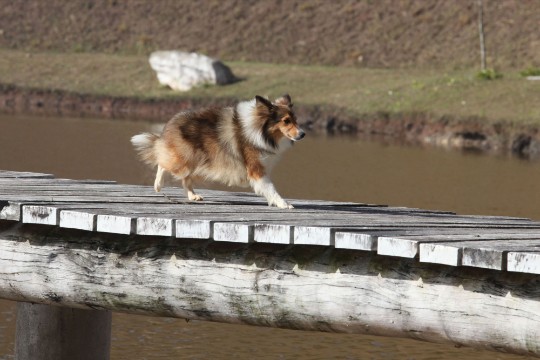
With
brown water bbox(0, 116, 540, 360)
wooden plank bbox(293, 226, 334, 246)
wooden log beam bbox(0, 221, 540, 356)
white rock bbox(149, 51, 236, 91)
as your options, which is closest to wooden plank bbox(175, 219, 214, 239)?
wooden log beam bbox(0, 221, 540, 356)

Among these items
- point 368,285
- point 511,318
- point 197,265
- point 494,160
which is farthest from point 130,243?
point 494,160

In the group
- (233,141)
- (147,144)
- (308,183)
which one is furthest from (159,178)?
(308,183)

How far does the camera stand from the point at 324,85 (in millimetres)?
57969

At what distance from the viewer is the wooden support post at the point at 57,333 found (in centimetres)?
1101

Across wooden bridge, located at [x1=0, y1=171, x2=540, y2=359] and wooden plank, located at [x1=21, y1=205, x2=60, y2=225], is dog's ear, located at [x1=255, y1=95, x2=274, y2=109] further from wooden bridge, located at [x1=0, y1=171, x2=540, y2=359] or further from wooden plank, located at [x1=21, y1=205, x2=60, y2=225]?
wooden plank, located at [x1=21, y1=205, x2=60, y2=225]

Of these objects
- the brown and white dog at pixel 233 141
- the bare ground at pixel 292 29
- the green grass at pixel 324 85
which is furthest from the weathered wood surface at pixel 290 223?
the bare ground at pixel 292 29

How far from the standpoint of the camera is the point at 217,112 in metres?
11.5

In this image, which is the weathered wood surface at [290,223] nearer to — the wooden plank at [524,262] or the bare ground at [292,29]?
the wooden plank at [524,262]

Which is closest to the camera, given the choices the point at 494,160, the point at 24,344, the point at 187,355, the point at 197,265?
the point at 197,265

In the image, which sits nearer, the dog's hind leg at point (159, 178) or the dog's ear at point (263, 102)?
the dog's ear at point (263, 102)

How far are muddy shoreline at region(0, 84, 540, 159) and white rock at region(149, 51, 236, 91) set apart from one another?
1.92m

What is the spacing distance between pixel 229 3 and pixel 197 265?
7219cm

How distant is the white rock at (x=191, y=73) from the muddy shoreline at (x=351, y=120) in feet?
6.28

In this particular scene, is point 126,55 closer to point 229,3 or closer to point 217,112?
point 229,3
